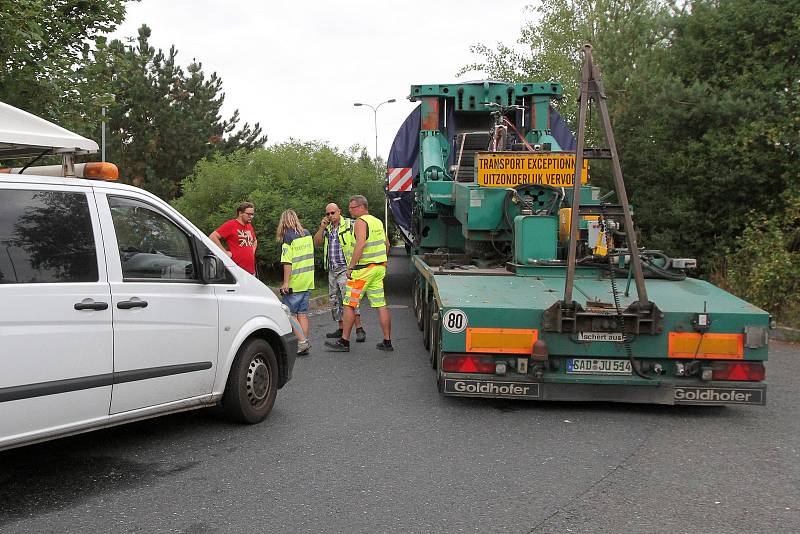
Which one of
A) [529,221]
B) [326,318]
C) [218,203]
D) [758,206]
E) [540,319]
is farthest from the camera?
[218,203]

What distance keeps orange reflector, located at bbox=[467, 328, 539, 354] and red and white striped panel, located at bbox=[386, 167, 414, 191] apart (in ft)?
23.1

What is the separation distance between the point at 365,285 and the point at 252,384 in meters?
3.22

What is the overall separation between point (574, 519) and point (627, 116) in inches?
534

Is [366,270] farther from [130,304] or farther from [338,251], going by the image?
[130,304]

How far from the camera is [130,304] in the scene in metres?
4.80

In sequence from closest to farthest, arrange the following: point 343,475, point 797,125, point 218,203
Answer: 1. point 343,475
2. point 797,125
3. point 218,203

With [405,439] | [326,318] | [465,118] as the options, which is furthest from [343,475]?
[465,118]

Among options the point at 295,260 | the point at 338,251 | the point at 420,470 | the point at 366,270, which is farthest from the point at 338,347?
the point at 420,470

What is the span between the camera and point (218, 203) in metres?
18.2

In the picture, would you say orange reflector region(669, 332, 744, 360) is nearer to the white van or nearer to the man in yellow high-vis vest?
the white van

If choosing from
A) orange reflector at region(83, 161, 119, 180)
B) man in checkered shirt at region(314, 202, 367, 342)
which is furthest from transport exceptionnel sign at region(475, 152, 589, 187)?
orange reflector at region(83, 161, 119, 180)

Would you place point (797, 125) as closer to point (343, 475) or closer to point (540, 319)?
point (540, 319)

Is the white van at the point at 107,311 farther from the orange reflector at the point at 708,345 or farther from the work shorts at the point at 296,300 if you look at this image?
the orange reflector at the point at 708,345

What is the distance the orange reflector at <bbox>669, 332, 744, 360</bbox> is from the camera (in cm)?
603
